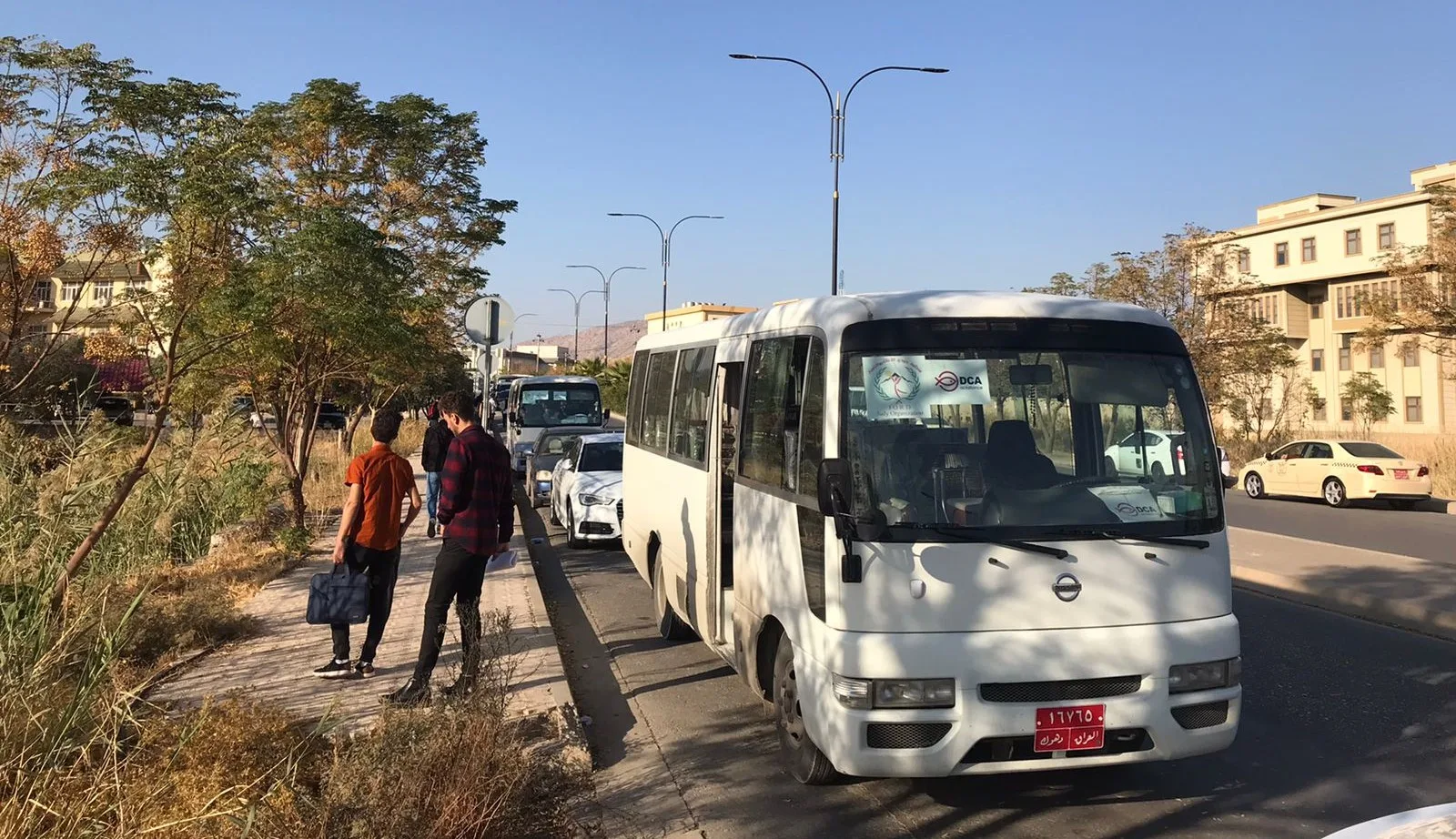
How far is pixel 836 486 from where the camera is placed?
15.3ft

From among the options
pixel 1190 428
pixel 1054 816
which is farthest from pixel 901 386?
pixel 1054 816

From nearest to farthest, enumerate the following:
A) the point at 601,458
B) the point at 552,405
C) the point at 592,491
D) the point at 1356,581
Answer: the point at 1356,581 < the point at 592,491 < the point at 601,458 < the point at 552,405

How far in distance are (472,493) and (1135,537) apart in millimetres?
3855

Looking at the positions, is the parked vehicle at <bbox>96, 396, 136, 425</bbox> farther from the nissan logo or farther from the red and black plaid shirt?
the nissan logo

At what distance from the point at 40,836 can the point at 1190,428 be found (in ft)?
16.5

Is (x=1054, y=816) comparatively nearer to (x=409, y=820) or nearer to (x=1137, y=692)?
(x=1137, y=692)

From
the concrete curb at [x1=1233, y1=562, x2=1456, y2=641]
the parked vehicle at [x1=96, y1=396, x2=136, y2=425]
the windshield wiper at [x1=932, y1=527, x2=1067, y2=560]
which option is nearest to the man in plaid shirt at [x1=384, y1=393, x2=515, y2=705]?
the windshield wiper at [x1=932, y1=527, x2=1067, y2=560]

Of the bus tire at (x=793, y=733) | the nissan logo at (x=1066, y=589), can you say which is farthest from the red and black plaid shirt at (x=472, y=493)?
the nissan logo at (x=1066, y=589)

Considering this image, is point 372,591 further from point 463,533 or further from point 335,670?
point 463,533

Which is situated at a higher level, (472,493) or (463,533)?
(472,493)

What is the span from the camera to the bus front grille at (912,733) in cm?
468

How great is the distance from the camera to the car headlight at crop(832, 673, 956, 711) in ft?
15.3

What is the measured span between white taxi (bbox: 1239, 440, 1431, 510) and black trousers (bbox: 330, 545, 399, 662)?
2087 centimetres

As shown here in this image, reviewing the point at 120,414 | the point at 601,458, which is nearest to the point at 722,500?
the point at 601,458
